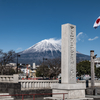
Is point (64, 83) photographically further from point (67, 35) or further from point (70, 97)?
point (67, 35)

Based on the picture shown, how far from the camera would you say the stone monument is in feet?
36.9

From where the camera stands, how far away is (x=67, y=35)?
11.8m

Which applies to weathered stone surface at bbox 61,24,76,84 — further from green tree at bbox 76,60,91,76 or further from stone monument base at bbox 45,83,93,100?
green tree at bbox 76,60,91,76

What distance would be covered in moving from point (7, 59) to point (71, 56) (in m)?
32.2

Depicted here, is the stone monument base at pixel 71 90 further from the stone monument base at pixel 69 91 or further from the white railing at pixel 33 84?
the white railing at pixel 33 84

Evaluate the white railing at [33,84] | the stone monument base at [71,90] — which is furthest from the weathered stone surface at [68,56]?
the white railing at [33,84]

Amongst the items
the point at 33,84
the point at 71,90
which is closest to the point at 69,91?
the point at 71,90

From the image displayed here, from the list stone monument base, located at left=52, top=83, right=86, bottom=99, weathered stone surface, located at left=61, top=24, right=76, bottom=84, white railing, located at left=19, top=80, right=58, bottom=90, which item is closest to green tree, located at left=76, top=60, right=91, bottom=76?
white railing, located at left=19, top=80, right=58, bottom=90

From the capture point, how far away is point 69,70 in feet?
37.6

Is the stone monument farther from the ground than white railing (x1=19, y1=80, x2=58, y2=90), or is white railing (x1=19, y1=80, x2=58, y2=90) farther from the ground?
the stone monument

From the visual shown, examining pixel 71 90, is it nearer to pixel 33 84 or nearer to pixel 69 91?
pixel 69 91

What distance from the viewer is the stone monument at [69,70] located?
11.2 m

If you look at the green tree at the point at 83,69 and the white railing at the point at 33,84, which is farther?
the green tree at the point at 83,69

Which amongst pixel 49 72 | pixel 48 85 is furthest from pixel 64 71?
pixel 49 72
